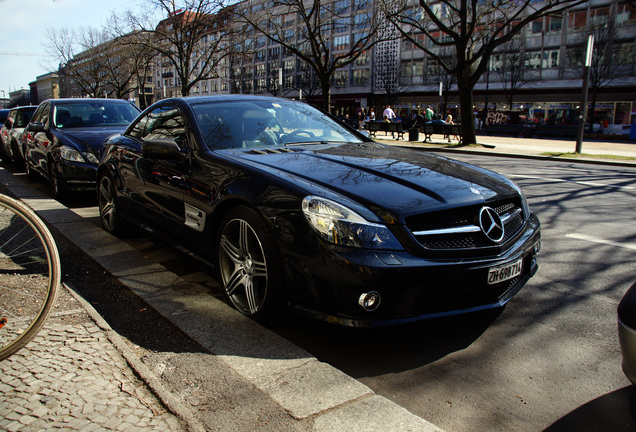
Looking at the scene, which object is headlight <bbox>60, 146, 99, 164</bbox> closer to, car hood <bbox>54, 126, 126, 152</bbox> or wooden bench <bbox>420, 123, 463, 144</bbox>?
car hood <bbox>54, 126, 126, 152</bbox>

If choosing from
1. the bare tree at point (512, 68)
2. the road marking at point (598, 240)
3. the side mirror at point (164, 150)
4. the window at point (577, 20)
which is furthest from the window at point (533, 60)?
the side mirror at point (164, 150)

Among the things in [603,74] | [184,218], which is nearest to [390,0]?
[184,218]

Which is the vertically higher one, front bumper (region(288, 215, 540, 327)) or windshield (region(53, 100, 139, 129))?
windshield (region(53, 100, 139, 129))

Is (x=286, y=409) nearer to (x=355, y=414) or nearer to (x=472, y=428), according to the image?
(x=355, y=414)

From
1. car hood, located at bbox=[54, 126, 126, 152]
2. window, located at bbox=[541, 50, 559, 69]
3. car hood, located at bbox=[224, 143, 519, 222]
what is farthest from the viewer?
window, located at bbox=[541, 50, 559, 69]

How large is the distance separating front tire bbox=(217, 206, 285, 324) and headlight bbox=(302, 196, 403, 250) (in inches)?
14.4

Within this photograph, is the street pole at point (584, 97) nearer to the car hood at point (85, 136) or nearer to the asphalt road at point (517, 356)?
the asphalt road at point (517, 356)

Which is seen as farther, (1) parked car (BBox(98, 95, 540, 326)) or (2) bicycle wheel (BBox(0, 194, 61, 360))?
(1) parked car (BBox(98, 95, 540, 326))

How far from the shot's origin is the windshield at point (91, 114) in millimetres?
8883

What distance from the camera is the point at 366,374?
280cm

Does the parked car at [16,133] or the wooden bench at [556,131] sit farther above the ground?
the parked car at [16,133]

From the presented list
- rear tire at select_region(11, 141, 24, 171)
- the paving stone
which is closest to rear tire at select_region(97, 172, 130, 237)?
the paving stone

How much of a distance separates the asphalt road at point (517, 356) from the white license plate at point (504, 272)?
392mm

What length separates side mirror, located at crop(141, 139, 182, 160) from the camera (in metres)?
3.96
